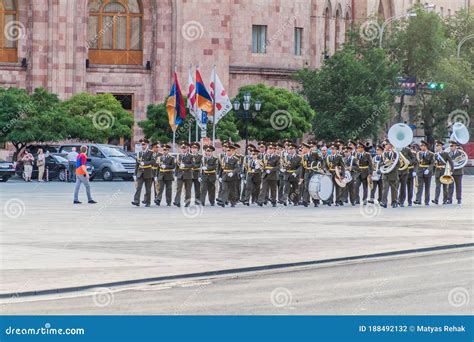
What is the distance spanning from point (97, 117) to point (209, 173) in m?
28.7

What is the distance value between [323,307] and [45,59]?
61.4 m

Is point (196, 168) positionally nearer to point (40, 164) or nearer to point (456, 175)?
point (456, 175)

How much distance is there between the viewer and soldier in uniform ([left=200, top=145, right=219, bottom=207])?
124 feet

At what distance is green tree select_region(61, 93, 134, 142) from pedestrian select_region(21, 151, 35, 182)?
6259 millimetres

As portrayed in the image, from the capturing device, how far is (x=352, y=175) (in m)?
39.5

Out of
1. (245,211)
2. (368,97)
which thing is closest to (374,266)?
(245,211)

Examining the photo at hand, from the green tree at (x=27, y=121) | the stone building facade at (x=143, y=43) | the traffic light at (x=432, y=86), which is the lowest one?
the green tree at (x=27, y=121)

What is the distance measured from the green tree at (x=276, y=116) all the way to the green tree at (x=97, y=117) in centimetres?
540

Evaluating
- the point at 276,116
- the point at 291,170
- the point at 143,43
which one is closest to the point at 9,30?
the point at 143,43

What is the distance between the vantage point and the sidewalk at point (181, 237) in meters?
19.1

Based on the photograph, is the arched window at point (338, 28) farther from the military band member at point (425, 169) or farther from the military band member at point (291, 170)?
the military band member at point (291, 170)

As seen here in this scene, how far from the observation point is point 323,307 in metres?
15.0

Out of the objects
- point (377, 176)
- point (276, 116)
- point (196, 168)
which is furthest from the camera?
point (276, 116)

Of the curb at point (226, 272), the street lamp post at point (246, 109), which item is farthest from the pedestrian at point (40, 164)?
the curb at point (226, 272)
